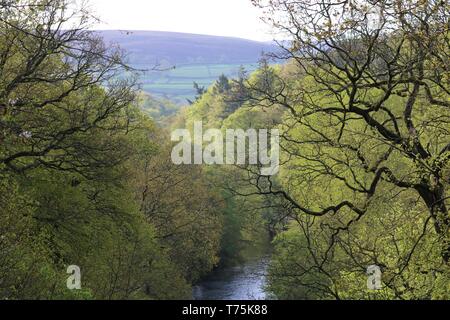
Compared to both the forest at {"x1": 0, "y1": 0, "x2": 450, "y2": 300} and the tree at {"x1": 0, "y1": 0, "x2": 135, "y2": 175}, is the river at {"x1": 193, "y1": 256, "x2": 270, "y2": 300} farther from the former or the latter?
the tree at {"x1": 0, "y1": 0, "x2": 135, "y2": 175}

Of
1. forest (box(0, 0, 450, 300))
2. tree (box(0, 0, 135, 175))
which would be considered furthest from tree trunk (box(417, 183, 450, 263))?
tree (box(0, 0, 135, 175))

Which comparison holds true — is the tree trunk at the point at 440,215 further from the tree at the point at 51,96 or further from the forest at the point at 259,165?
the tree at the point at 51,96

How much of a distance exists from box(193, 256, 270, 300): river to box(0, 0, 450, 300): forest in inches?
109

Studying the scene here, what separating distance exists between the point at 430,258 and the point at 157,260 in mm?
21730

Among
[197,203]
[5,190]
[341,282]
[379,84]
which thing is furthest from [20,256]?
[197,203]

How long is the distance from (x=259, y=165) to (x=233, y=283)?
29.4 meters

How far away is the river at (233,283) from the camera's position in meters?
39.6

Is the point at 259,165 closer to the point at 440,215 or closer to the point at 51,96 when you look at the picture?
the point at 440,215

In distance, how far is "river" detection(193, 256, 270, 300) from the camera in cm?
3962

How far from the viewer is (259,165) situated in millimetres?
15812

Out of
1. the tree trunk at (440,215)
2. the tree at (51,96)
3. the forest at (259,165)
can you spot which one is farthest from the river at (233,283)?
the tree trunk at (440,215)

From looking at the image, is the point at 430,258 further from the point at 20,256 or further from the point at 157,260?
the point at 157,260

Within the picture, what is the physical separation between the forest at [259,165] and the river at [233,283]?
276 centimetres

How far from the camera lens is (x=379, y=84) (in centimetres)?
1248
